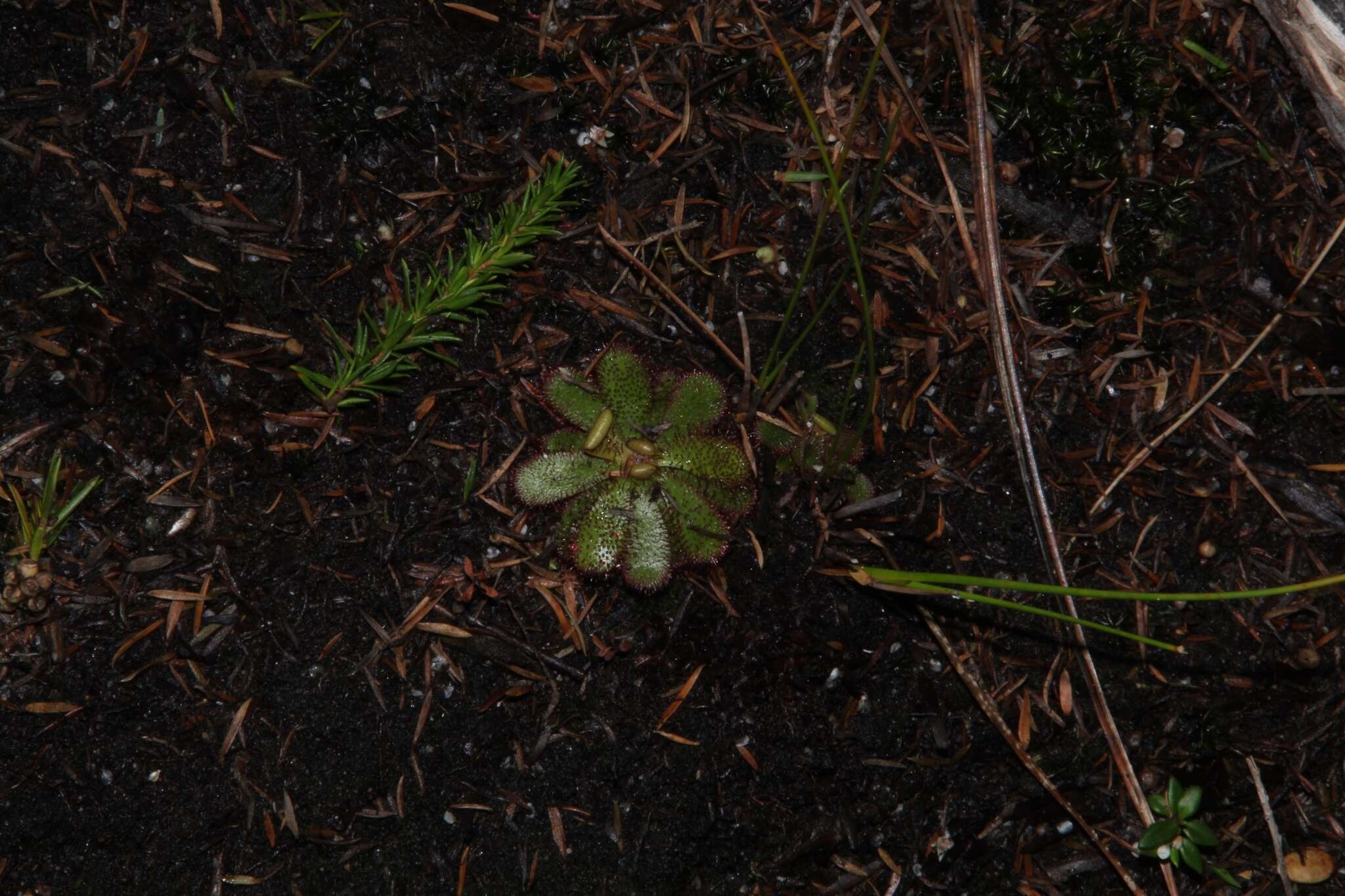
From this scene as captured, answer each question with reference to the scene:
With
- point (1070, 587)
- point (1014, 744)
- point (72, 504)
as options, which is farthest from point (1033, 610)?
point (72, 504)

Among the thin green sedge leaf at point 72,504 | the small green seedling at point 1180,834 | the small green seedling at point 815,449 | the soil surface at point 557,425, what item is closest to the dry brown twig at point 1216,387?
the soil surface at point 557,425

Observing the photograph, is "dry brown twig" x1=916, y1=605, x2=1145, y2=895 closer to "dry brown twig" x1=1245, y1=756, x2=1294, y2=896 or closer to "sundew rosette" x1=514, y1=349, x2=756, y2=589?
"dry brown twig" x1=1245, y1=756, x2=1294, y2=896

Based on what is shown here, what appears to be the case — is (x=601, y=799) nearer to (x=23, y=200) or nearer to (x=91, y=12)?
(x=23, y=200)

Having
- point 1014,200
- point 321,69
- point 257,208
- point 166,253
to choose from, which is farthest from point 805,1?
point 166,253

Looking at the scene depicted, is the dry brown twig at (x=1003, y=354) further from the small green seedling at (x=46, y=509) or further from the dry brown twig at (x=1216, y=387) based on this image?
the small green seedling at (x=46, y=509)

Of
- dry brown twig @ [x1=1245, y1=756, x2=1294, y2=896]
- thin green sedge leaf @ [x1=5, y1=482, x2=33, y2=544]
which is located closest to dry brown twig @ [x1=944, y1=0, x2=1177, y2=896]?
dry brown twig @ [x1=1245, y1=756, x2=1294, y2=896]
